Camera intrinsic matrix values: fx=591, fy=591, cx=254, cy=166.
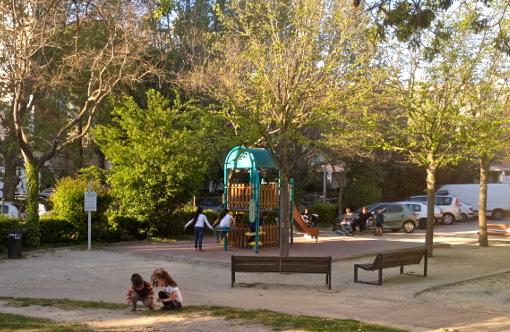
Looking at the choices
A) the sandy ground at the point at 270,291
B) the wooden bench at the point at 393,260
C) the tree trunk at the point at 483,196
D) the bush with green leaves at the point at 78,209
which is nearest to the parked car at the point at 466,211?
the tree trunk at the point at 483,196

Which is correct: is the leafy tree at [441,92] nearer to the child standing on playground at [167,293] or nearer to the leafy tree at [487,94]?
the leafy tree at [487,94]

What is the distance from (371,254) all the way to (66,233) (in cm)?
1080

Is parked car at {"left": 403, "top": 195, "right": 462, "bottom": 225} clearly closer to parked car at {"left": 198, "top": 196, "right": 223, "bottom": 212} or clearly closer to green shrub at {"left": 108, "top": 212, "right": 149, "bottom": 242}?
parked car at {"left": 198, "top": 196, "right": 223, "bottom": 212}

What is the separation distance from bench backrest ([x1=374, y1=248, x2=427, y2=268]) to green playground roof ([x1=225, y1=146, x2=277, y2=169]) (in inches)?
261

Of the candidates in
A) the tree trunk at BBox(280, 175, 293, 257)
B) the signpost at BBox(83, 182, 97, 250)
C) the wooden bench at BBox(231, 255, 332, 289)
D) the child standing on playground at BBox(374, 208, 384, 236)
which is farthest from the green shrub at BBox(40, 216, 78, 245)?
the child standing on playground at BBox(374, 208, 384, 236)

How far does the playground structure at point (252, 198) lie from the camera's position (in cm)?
1981

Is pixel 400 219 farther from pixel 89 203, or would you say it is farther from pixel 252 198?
pixel 89 203

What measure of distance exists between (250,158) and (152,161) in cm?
445

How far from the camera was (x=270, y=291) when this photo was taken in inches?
505

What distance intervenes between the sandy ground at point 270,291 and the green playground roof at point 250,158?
166 inches

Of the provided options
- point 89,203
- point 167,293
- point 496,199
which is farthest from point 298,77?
point 496,199

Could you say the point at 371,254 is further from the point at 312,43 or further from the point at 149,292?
the point at 149,292

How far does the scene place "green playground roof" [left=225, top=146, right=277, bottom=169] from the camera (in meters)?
20.1

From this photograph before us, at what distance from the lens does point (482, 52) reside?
17.7m
